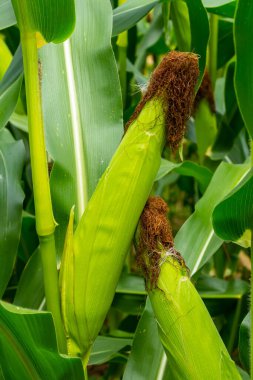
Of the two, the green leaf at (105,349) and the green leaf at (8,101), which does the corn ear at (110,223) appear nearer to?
the green leaf at (8,101)

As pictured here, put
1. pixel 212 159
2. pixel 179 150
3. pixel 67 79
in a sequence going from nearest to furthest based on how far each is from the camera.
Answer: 1. pixel 179 150
2. pixel 67 79
3. pixel 212 159

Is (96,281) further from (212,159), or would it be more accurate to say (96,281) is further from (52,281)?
(212,159)

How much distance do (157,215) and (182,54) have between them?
183 mm

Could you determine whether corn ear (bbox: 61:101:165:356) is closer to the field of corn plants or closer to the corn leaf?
the field of corn plants

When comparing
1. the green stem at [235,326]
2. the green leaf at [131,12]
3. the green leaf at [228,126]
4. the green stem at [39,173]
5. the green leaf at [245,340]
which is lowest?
the green stem at [235,326]

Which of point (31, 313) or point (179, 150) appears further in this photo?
point (179, 150)

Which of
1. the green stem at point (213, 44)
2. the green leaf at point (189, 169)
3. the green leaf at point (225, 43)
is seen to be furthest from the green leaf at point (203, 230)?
the green leaf at point (225, 43)

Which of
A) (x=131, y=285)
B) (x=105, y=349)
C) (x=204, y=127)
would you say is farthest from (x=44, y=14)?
(x=204, y=127)

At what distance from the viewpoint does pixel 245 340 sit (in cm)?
91

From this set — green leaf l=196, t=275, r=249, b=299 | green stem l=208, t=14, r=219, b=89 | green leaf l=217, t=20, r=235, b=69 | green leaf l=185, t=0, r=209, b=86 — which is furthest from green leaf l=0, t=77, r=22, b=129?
green leaf l=217, t=20, r=235, b=69

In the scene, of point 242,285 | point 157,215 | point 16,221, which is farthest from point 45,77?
point 242,285

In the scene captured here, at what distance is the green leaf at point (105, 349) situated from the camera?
3.37ft

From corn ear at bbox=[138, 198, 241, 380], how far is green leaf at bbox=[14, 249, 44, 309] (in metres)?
0.38

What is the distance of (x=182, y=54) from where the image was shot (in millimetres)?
711
